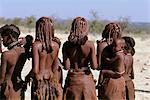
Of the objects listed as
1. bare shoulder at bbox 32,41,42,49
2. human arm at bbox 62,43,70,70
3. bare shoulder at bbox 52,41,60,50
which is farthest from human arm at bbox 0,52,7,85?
human arm at bbox 62,43,70,70

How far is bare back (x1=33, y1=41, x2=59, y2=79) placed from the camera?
575cm

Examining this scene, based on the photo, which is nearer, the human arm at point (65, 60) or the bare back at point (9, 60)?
the bare back at point (9, 60)

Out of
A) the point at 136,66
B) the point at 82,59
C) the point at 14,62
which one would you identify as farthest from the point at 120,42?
the point at 136,66

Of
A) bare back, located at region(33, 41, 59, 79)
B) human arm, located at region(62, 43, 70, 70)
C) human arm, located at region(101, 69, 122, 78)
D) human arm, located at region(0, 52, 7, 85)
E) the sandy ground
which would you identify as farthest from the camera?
the sandy ground

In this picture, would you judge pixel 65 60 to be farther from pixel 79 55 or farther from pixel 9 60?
pixel 9 60

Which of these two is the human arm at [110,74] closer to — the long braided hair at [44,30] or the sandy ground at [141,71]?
the long braided hair at [44,30]

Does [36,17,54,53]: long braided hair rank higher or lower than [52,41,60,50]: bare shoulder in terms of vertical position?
higher

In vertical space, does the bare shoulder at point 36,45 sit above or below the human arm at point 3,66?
above

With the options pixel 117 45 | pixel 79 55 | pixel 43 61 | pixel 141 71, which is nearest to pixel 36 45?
pixel 43 61

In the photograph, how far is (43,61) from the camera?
5.80m

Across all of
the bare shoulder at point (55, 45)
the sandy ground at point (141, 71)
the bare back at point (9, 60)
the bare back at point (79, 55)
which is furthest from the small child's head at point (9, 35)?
the sandy ground at point (141, 71)

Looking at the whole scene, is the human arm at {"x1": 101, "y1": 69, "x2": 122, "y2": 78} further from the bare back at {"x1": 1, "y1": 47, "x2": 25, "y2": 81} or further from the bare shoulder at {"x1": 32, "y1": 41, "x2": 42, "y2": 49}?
the bare back at {"x1": 1, "y1": 47, "x2": 25, "y2": 81}

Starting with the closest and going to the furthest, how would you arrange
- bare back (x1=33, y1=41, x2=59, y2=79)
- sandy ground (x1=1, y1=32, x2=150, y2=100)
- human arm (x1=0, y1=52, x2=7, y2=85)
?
bare back (x1=33, y1=41, x2=59, y2=79) < human arm (x1=0, y1=52, x2=7, y2=85) < sandy ground (x1=1, y1=32, x2=150, y2=100)

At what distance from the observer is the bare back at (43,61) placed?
226 inches
